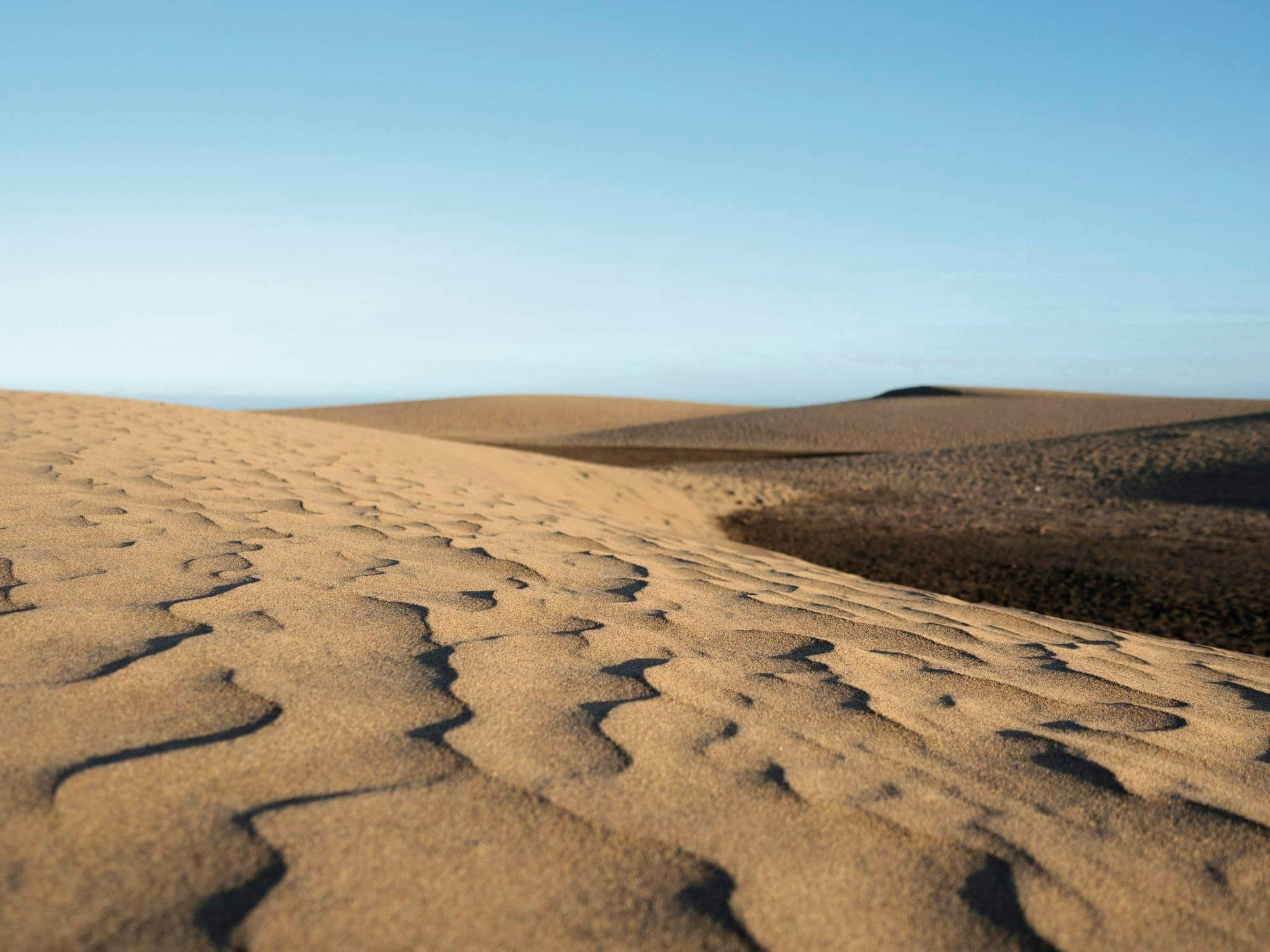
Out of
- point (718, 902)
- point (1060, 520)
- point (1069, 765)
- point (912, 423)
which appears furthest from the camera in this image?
point (912, 423)

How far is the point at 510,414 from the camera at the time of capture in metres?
36.1

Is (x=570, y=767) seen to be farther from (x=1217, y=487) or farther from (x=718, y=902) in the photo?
(x=1217, y=487)

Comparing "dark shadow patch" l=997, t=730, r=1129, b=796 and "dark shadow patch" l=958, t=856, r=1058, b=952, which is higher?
"dark shadow patch" l=958, t=856, r=1058, b=952

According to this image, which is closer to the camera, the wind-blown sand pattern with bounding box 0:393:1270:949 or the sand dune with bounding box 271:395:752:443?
the wind-blown sand pattern with bounding box 0:393:1270:949

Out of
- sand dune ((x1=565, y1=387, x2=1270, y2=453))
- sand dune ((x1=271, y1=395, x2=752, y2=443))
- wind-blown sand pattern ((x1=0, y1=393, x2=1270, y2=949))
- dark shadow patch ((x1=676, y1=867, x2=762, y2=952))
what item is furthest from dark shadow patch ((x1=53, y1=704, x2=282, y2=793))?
sand dune ((x1=271, y1=395, x2=752, y2=443))

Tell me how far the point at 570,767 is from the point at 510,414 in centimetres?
3509

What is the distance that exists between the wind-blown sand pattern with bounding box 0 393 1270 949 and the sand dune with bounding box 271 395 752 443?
2548 centimetres

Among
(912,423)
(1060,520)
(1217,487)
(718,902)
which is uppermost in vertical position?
(718,902)

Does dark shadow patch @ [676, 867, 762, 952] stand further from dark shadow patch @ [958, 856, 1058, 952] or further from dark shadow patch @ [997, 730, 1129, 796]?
dark shadow patch @ [997, 730, 1129, 796]

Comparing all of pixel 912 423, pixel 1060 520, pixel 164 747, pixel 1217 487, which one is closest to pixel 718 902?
pixel 164 747

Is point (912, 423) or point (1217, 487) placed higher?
point (912, 423)

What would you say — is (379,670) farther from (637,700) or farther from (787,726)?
(787,726)

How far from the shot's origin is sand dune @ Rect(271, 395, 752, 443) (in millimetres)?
32188

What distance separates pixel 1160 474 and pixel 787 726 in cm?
1189
